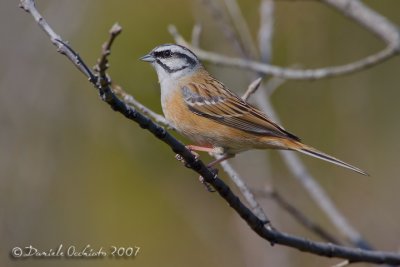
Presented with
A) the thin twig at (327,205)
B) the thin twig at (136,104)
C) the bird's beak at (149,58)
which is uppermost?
the bird's beak at (149,58)

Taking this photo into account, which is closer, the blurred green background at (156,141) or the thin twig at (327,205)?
the thin twig at (327,205)

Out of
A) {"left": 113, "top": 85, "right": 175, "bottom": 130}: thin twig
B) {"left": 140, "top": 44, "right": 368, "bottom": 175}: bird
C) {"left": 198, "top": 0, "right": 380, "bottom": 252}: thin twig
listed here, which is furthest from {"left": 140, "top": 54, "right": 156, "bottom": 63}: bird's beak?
{"left": 198, "top": 0, "right": 380, "bottom": 252}: thin twig

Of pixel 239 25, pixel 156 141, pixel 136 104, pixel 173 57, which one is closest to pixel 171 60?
pixel 173 57

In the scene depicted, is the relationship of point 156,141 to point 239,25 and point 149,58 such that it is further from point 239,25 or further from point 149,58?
point 149,58

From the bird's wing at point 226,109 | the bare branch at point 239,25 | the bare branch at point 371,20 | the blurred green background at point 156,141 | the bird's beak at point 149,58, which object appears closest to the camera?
the bare branch at point 371,20

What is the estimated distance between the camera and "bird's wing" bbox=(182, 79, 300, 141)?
15.1 ft

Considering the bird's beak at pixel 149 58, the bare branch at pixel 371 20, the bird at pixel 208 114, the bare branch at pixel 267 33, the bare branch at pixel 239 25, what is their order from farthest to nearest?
the bare branch at pixel 239 25, the bare branch at pixel 267 33, the bird's beak at pixel 149 58, the bird at pixel 208 114, the bare branch at pixel 371 20

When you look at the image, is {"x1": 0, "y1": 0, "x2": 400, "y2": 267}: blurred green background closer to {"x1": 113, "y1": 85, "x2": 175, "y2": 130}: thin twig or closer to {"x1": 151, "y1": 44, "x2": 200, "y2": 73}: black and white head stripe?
{"x1": 151, "y1": 44, "x2": 200, "y2": 73}: black and white head stripe

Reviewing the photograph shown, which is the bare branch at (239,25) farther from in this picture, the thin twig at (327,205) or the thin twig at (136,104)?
the thin twig at (136,104)

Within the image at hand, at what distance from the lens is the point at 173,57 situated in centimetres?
505

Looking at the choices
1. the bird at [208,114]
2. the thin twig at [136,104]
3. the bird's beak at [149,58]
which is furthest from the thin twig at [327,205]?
the bird's beak at [149,58]

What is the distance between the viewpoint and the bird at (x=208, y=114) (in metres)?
4.50

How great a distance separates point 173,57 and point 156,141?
2.88m

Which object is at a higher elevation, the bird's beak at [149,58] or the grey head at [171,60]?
the bird's beak at [149,58]
